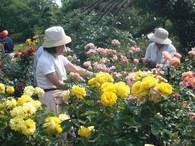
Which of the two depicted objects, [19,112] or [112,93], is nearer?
[112,93]

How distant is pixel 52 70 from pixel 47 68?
5cm

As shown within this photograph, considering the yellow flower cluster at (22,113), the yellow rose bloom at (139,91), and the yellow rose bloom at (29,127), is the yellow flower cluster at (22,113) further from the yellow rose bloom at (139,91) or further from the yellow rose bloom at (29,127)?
the yellow rose bloom at (139,91)

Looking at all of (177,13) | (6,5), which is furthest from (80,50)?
(6,5)

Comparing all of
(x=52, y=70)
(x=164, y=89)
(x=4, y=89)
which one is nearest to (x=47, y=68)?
(x=52, y=70)

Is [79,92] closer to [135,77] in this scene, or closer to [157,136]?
[135,77]

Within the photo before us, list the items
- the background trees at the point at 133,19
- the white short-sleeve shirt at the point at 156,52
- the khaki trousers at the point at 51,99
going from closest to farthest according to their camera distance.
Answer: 1. the khaki trousers at the point at 51,99
2. the white short-sleeve shirt at the point at 156,52
3. the background trees at the point at 133,19

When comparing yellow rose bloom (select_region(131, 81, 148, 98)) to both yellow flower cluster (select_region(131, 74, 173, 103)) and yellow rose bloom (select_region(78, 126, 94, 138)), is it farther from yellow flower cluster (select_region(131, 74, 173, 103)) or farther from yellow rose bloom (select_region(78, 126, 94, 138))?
yellow rose bloom (select_region(78, 126, 94, 138))

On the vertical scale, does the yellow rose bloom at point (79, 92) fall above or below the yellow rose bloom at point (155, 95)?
below

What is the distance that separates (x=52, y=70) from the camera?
18.5 feet

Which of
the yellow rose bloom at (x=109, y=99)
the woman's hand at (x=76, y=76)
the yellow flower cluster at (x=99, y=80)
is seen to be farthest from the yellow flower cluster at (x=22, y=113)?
the woman's hand at (x=76, y=76)

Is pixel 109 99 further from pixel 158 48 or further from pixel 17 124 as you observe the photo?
pixel 158 48

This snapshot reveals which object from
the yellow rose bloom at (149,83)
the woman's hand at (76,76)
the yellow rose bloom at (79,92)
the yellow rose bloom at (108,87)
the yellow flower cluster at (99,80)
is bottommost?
the woman's hand at (76,76)

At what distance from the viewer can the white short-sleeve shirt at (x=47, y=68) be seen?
565cm

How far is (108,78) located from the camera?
399cm
